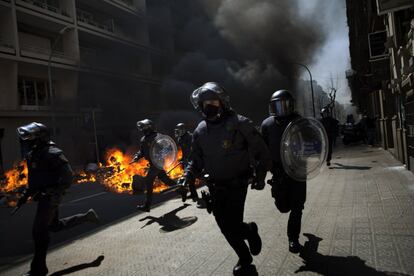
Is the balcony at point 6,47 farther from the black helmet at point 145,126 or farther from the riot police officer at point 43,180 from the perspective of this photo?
the riot police officer at point 43,180

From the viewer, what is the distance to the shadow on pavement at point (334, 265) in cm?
307

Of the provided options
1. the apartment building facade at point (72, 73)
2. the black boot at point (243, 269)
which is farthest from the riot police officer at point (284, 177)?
the apartment building facade at point (72, 73)

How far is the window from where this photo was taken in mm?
20547

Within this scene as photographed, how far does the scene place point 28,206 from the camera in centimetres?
939

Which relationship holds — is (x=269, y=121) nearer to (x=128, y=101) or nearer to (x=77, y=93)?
(x=77, y=93)

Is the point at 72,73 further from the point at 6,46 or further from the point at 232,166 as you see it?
the point at 232,166

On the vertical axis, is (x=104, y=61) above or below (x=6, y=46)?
above

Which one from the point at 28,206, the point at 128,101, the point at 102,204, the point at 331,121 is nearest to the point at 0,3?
the point at 128,101

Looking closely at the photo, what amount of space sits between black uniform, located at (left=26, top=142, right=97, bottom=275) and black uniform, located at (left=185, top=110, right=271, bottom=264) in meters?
1.78

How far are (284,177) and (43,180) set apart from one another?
2.53 m

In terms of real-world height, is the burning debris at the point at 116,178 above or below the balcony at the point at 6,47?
below

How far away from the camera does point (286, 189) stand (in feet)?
12.2

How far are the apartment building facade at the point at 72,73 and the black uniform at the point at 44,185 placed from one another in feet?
47.3

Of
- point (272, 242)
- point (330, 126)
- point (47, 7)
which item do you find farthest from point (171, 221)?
point (47, 7)
